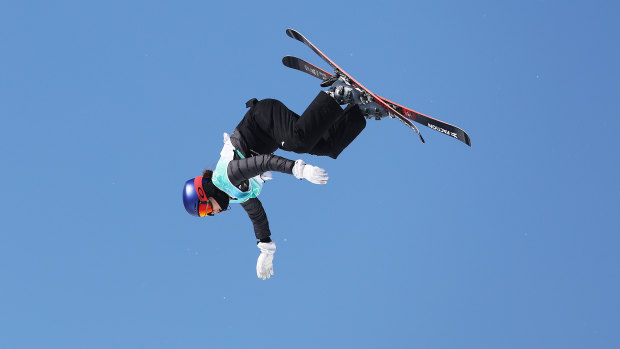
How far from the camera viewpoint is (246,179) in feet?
17.9

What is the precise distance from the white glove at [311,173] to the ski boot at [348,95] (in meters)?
0.72

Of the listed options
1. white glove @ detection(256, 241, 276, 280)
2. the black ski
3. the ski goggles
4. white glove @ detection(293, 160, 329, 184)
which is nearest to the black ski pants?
the black ski

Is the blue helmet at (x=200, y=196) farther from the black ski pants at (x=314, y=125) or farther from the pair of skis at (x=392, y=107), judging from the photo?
the pair of skis at (x=392, y=107)

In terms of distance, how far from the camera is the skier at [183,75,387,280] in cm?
525

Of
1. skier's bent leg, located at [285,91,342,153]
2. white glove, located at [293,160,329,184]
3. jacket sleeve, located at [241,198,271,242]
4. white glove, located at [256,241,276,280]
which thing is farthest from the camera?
white glove, located at [256,241,276,280]

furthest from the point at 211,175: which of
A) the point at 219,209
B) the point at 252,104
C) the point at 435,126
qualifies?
the point at 435,126

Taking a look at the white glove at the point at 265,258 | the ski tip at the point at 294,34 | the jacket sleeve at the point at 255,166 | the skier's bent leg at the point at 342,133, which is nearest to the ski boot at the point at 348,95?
the skier's bent leg at the point at 342,133

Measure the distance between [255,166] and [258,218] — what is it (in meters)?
0.96

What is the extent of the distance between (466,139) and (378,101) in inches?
28.8

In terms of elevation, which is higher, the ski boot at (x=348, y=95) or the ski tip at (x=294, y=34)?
the ski tip at (x=294, y=34)

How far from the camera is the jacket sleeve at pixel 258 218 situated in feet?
19.5

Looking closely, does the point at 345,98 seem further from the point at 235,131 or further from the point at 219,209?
the point at 219,209

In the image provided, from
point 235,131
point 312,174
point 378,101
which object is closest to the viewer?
point 312,174

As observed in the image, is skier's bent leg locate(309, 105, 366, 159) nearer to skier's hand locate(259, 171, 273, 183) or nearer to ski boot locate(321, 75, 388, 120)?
ski boot locate(321, 75, 388, 120)
